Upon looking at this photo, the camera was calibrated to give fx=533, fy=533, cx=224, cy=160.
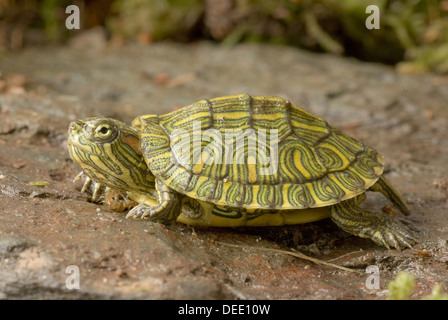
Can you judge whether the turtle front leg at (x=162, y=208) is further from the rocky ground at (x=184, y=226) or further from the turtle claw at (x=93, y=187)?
the turtle claw at (x=93, y=187)

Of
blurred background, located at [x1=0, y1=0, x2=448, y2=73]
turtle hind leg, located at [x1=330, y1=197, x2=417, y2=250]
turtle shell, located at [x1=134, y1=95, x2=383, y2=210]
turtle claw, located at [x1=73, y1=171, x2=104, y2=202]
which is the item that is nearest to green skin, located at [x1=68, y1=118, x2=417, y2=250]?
turtle hind leg, located at [x1=330, y1=197, x2=417, y2=250]

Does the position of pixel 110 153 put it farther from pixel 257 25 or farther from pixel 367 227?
pixel 257 25

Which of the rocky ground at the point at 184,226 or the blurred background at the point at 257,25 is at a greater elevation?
the blurred background at the point at 257,25

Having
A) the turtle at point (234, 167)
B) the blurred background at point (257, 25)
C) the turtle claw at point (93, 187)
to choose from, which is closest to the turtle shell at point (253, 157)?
the turtle at point (234, 167)

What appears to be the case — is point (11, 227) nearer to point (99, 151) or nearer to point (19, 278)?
point (19, 278)

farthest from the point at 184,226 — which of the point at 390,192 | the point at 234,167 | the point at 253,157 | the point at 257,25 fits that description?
the point at 257,25

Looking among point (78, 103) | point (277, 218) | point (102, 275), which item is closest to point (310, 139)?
point (277, 218)
